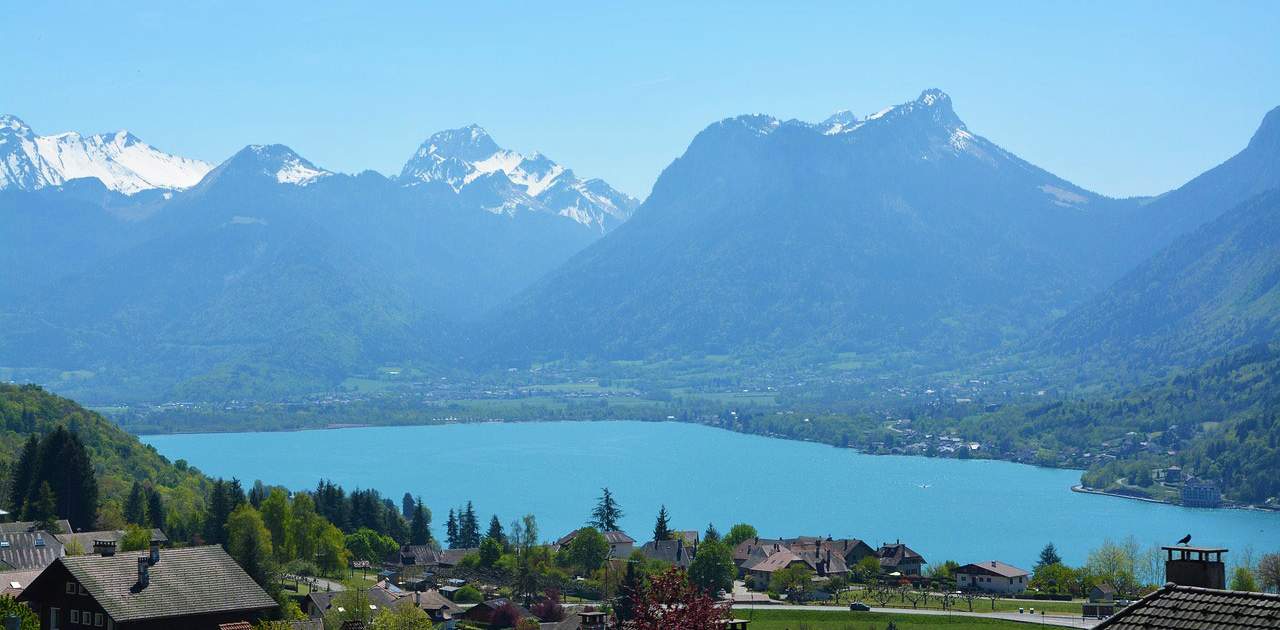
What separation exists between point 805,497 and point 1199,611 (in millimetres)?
139978

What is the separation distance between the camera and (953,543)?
117m

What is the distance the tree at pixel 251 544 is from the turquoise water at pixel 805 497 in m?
56.4

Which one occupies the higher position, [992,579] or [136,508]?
[136,508]

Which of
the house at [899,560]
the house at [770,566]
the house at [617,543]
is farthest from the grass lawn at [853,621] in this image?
the house at [617,543]

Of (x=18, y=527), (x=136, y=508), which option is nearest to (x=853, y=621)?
(x=136, y=508)

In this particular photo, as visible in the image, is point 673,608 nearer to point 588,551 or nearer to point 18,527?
point 18,527

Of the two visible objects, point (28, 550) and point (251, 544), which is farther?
point (251, 544)

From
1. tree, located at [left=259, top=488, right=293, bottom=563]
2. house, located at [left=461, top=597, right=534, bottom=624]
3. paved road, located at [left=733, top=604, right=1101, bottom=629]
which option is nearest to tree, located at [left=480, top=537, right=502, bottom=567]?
tree, located at [left=259, top=488, right=293, bottom=563]

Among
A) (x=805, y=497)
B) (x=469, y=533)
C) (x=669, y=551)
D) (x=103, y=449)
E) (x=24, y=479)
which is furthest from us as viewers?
(x=805, y=497)

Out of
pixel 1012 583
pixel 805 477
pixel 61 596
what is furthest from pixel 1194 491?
pixel 61 596

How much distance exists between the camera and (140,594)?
26.8 m

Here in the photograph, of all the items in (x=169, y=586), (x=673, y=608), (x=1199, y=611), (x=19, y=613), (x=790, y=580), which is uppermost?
(x=1199, y=611)

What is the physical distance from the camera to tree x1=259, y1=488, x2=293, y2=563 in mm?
63878

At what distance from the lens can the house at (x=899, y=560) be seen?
287 ft
